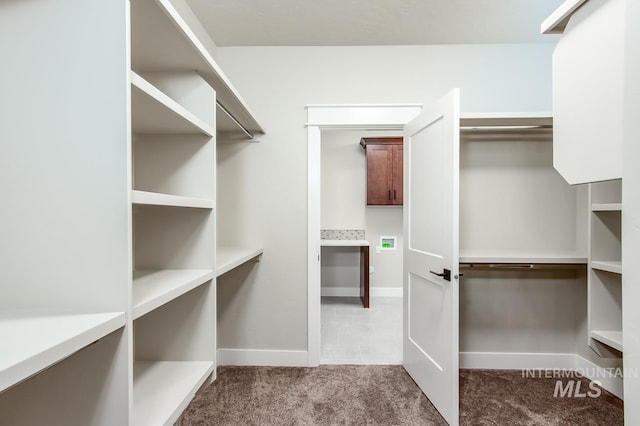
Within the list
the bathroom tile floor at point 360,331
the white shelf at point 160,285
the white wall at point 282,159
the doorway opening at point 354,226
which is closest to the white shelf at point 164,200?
the white shelf at point 160,285

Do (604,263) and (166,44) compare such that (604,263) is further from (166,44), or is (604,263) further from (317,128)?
(166,44)

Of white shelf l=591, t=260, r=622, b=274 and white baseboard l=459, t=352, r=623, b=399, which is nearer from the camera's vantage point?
white shelf l=591, t=260, r=622, b=274

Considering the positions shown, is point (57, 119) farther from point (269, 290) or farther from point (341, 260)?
point (341, 260)

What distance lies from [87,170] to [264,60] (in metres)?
2.14

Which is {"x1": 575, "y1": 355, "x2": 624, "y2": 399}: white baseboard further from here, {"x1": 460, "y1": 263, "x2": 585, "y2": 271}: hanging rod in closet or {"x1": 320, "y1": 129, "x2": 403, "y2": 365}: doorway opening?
{"x1": 320, "y1": 129, "x2": 403, "y2": 365}: doorway opening

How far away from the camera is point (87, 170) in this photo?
74 centimetres

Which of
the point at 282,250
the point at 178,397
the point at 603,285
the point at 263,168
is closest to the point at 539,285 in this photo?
the point at 603,285

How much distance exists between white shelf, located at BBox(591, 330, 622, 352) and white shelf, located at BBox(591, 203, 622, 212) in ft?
2.37

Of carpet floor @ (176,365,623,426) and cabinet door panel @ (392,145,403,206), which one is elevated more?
cabinet door panel @ (392,145,403,206)

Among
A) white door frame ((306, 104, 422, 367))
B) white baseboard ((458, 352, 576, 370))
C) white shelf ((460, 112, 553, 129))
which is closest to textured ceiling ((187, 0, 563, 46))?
white door frame ((306, 104, 422, 367))

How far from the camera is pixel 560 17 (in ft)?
3.78

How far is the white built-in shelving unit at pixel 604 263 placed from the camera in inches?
74.2

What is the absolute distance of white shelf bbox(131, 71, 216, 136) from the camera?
870mm

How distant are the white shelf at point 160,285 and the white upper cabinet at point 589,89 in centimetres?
143
